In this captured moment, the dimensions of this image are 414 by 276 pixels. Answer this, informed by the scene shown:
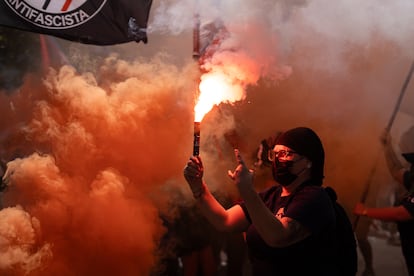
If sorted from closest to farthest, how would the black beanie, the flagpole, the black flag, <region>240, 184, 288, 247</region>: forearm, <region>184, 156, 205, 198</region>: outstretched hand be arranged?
<region>240, 184, 288, 247</region>: forearm → the black beanie → <region>184, 156, 205, 198</region>: outstretched hand → the black flag → the flagpole

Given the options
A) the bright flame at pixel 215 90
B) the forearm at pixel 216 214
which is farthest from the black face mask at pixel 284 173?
the bright flame at pixel 215 90

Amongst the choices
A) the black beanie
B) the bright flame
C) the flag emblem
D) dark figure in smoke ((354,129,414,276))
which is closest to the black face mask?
the black beanie

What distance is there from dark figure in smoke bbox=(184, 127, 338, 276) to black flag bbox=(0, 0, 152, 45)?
1681mm

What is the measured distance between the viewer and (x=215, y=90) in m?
3.72

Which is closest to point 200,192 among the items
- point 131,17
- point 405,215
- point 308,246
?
point 308,246

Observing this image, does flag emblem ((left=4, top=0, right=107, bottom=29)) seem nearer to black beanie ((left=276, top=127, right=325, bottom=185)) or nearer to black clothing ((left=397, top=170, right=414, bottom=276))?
black beanie ((left=276, top=127, right=325, bottom=185))

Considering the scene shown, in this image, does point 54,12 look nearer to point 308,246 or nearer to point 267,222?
point 267,222

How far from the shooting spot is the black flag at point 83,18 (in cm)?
402

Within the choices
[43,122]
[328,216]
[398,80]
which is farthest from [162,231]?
[398,80]

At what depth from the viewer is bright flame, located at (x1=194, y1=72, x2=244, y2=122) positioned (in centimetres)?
349

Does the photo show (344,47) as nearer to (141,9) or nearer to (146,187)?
(141,9)

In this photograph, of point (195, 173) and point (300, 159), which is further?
point (195, 173)

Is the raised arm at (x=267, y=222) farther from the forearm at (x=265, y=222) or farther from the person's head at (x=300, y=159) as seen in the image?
the person's head at (x=300, y=159)

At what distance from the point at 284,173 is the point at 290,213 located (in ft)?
1.06
